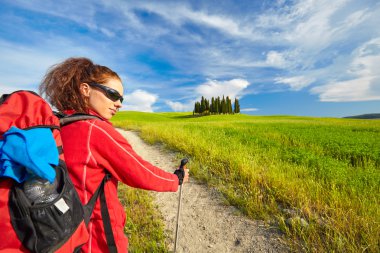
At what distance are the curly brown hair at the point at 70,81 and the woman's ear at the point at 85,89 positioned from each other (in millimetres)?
24

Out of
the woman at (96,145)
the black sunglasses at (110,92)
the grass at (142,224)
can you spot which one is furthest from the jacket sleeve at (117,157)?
the grass at (142,224)

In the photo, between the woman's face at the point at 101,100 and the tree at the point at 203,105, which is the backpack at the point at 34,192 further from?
the tree at the point at 203,105

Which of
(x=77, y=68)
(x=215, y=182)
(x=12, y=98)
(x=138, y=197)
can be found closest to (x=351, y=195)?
(x=215, y=182)

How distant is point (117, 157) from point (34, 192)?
586 mm

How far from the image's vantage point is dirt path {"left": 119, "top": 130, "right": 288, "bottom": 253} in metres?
3.38

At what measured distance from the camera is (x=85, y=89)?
2021mm

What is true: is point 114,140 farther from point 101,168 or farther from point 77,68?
point 77,68

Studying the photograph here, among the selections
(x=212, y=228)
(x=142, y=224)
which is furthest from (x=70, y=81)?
(x=212, y=228)

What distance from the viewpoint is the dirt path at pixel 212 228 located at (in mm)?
3377

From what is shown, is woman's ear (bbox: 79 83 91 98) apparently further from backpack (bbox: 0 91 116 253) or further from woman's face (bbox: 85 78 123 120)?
backpack (bbox: 0 91 116 253)

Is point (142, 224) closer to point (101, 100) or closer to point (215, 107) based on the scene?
point (101, 100)

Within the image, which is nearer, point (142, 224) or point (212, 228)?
point (212, 228)

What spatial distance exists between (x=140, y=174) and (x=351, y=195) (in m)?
4.13

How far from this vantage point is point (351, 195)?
409 cm
